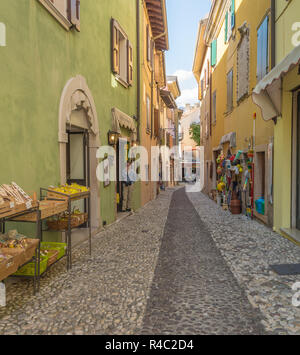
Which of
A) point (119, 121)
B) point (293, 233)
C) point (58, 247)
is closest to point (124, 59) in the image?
point (119, 121)

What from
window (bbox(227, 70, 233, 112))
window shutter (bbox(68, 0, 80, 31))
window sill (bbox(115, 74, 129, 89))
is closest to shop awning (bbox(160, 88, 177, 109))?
window (bbox(227, 70, 233, 112))

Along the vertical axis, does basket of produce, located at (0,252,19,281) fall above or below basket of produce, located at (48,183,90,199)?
below

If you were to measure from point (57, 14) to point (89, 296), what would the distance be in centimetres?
433

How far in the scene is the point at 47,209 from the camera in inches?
151

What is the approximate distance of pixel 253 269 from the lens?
4465 millimetres

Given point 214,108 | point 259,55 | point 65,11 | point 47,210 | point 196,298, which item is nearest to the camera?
point 196,298

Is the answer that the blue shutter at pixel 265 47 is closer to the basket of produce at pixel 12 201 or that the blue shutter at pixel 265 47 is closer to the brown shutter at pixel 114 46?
the brown shutter at pixel 114 46

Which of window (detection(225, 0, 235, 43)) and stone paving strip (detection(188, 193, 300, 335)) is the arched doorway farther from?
window (detection(225, 0, 235, 43))

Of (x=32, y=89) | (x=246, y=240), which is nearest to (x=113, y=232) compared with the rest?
(x=246, y=240)

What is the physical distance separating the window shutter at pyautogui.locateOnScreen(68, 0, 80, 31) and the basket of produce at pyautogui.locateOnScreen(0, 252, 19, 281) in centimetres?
446

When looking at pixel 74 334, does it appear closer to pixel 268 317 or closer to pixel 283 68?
pixel 268 317

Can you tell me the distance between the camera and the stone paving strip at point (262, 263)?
3.03m

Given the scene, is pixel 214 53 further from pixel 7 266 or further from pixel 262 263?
pixel 7 266

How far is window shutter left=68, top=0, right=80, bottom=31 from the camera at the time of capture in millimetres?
5695
